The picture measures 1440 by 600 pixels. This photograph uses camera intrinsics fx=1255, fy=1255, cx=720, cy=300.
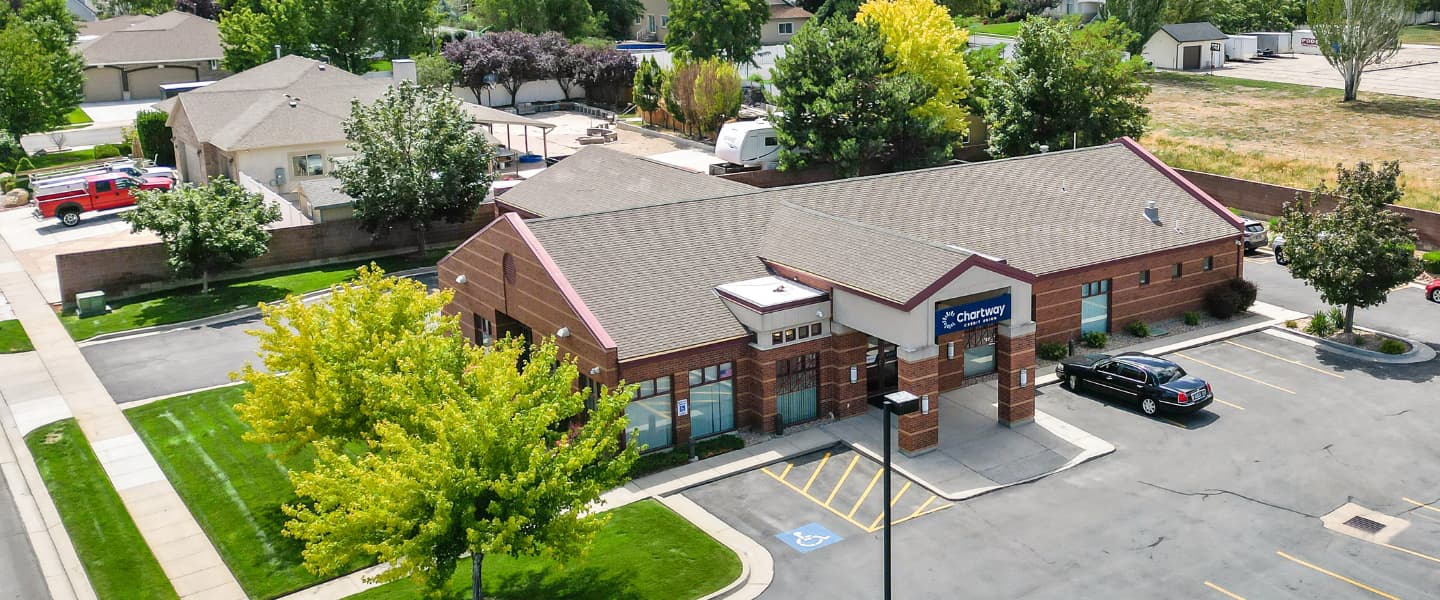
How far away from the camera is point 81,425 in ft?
131

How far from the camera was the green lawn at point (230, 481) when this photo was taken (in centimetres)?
3013

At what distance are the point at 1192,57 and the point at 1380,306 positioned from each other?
6199 cm

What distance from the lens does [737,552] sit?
30094mm

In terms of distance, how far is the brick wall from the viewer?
43.9m

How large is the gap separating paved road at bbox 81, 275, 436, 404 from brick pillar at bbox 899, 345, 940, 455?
2274 cm

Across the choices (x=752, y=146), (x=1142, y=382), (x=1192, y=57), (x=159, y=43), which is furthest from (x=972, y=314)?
(x=159, y=43)

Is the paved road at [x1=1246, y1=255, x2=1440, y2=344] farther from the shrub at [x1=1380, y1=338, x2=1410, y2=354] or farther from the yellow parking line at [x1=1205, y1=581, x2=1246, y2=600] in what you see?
the yellow parking line at [x1=1205, y1=581, x2=1246, y2=600]

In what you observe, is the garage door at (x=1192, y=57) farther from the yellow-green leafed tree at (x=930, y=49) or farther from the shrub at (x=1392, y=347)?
the shrub at (x=1392, y=347)

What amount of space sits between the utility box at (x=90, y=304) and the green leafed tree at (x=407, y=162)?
11.0 m

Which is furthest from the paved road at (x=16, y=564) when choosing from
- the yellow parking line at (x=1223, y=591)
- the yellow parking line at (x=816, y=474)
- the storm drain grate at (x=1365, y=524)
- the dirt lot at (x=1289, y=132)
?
the dirt lot at (x=1289, y=132)

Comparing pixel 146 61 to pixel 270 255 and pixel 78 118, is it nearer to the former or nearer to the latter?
pixel 78 118

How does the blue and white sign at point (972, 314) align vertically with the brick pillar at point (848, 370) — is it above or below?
above

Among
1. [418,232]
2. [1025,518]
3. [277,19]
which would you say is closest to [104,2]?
[277,19]

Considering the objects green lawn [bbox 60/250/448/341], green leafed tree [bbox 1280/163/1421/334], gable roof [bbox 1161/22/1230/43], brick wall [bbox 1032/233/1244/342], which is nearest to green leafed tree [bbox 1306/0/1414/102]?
gable roof [bbox 1161/22/1230/43]
